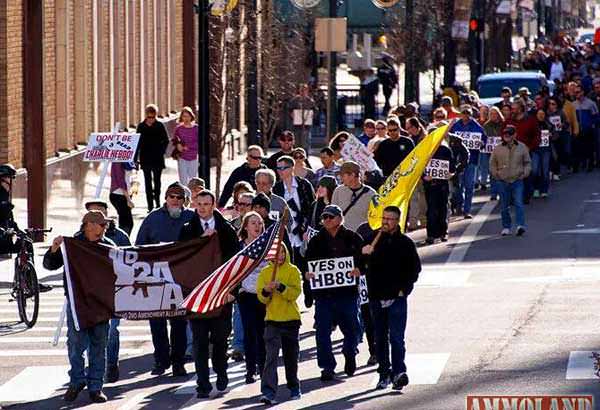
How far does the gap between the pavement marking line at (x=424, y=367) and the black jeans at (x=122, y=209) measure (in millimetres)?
9921

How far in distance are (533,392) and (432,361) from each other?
84.2 inches

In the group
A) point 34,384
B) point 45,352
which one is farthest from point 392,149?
point 34,384

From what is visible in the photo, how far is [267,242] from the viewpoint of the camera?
15625 millimetres

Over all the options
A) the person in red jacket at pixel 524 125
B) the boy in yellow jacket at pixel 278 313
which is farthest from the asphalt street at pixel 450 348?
the person in red jacket at pixel 524 125

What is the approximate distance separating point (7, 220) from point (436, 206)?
8453mm

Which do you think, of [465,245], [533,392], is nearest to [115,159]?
[465,245]

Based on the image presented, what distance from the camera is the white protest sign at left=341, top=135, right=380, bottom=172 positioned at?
78.7 ft

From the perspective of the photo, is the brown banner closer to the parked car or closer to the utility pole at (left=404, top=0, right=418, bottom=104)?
the parked car

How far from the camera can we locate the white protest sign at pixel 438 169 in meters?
26.8

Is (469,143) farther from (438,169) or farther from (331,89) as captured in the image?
(331,89)

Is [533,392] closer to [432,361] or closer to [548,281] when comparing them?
[432,361]

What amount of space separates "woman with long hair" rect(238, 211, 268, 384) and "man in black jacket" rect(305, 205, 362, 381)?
0.50 meters

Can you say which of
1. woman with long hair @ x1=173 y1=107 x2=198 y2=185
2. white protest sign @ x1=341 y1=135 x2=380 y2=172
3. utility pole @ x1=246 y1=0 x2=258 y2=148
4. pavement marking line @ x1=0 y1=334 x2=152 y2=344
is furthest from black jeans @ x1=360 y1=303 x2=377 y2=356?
utility pole @ x1=246 y1=0 x2=258 y2=148

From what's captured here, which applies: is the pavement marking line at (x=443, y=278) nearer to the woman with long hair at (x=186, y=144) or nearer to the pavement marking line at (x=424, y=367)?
the pavement marking line at (x=424, y=367)
